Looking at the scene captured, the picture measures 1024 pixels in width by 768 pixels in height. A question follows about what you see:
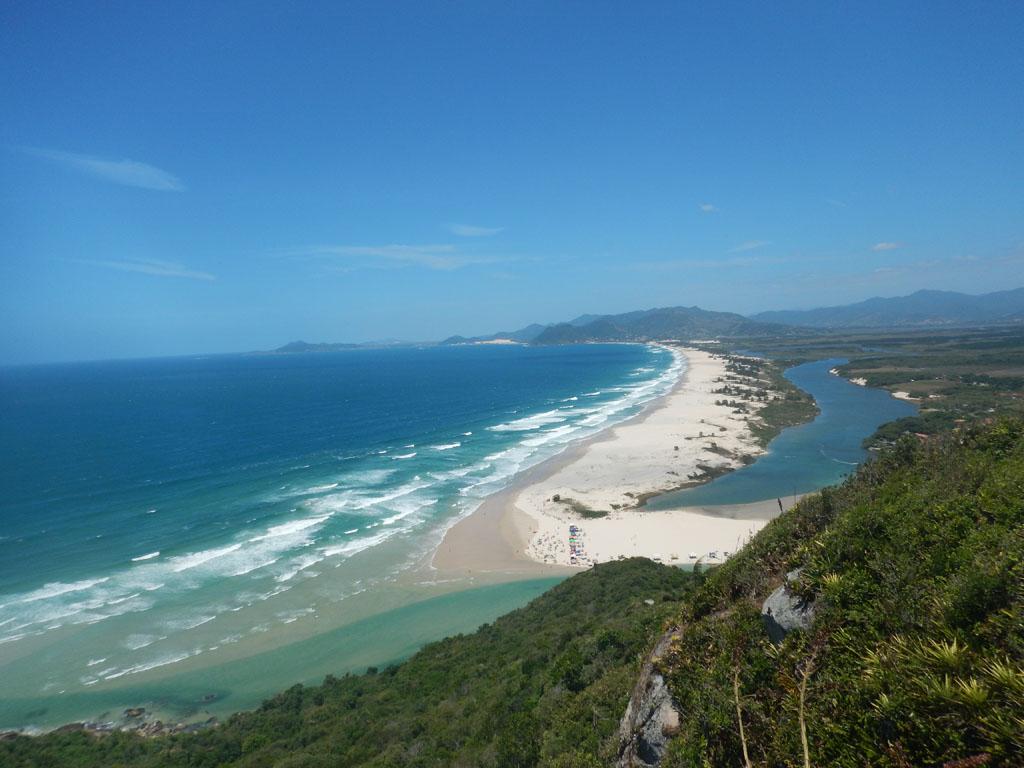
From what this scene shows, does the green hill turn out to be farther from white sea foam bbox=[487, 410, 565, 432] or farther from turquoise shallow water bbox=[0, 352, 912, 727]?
white sea foam bbox=[487, 410, 565, 432]

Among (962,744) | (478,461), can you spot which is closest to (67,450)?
(478,461)

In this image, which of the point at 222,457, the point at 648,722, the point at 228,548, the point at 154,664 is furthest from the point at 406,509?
the point at 648,722

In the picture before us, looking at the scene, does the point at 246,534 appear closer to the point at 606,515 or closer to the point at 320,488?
the point at 320,488

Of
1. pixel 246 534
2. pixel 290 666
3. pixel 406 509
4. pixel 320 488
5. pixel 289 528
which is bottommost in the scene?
pixel 290 666

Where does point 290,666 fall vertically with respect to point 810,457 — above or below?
below

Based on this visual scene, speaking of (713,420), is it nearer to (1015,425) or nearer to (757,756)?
(1015,425)

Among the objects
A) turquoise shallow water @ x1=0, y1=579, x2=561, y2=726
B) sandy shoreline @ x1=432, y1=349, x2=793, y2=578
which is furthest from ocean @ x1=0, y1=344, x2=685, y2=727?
sandy shoreline @ x1=432, y1=349, x2=793, y2=578
